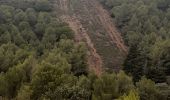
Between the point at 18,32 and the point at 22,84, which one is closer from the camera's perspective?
the point at 22,84

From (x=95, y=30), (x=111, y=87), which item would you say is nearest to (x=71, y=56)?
(x=111, y=87)

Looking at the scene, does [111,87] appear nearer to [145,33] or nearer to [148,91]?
[148,91]

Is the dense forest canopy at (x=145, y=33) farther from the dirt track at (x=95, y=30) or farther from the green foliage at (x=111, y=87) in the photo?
the green foliage at (x=111, y=87)

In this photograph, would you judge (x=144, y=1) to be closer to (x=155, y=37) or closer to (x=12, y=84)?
(x=155, y=37)

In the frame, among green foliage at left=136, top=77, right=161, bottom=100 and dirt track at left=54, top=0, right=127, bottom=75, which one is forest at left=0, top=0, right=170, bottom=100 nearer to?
green foliage at left=136, top=77, right=161, bottom=100

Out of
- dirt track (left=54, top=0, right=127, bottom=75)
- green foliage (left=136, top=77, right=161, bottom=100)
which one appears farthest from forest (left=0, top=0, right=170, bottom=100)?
dirt track (left=54, top=0, right=127, bottom=75)

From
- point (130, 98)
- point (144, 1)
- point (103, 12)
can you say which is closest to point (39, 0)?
point (103, 12)
